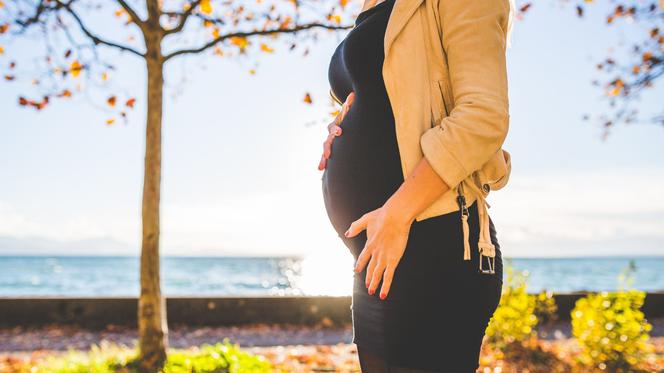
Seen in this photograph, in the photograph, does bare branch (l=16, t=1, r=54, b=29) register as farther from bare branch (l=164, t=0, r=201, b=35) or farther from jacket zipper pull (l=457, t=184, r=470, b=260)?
jacket zipper pull (l=457, t=184, r=470, b=260)

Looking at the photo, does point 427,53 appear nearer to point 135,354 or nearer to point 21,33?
point 135,354

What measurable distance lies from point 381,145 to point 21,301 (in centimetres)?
914

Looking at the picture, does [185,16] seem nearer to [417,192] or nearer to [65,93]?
[65,93]

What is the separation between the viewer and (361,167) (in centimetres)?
137

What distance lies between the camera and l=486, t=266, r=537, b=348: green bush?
19.0 feet

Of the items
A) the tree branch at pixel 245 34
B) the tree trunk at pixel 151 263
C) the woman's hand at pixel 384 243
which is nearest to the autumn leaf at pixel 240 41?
the tree branch at pixel 245 34

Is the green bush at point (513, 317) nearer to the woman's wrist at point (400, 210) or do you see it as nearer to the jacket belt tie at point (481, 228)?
the jacket belt tie at point (481, 228)

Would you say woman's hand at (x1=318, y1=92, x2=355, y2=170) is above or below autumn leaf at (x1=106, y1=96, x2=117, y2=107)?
below

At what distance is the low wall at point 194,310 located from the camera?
8.60 m

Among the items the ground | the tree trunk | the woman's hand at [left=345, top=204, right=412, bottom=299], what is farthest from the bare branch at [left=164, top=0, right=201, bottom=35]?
the woman's hand at [left=345, top=204, right=412, bottom=299]

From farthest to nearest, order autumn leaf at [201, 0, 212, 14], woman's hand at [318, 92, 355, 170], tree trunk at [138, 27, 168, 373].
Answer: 1. autumn leaf at [201, 0, 212, 14]
2. tree trunk at [138, 27, 168, 373]
3. woman's hand at [318, 92, 355, 170]

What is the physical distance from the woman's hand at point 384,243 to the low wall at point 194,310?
7554 mm

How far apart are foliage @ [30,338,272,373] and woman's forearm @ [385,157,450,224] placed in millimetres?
3143

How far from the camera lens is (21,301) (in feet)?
28.2
